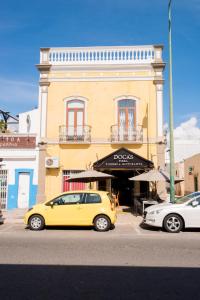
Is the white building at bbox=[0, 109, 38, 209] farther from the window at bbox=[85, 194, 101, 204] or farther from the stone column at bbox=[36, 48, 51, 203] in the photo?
the window at bbox=[85, 194, 101, 204]

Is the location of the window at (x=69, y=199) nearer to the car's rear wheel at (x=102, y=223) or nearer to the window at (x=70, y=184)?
the car's rear wheel at (x=102, y=223)

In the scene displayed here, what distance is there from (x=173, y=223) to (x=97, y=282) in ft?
21.7

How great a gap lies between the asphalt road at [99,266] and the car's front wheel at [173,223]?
0.74 m

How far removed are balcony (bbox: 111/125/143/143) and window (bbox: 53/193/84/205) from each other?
728 centimetres

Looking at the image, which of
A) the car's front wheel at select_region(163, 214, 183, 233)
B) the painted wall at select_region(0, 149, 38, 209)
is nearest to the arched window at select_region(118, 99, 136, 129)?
the painted wall at select_region(0, 149, 38, 209)

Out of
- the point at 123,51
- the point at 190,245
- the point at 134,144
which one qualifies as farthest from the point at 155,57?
the point at 190,245

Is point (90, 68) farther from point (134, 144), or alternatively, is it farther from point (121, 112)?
point (134, 144)

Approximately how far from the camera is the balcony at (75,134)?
19.1 m

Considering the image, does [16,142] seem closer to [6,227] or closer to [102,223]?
[6,227]

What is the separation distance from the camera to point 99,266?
6695 millimetres

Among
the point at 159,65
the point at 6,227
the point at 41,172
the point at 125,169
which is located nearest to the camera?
the point at 6,227

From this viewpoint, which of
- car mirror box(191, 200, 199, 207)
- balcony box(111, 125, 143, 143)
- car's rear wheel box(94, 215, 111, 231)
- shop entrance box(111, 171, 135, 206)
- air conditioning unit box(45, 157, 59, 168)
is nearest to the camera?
car mirror box(191, 200, 199, 207)

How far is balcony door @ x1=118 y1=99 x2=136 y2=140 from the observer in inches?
749

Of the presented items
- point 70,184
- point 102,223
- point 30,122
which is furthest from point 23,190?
point 102,223
